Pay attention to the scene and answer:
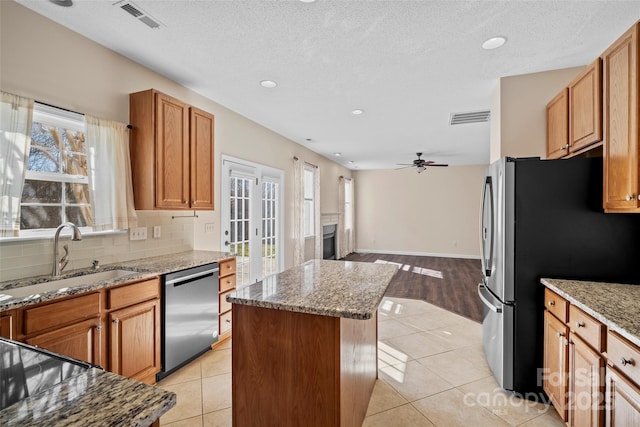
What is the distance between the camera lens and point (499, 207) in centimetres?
235

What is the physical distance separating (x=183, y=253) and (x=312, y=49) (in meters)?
2.33

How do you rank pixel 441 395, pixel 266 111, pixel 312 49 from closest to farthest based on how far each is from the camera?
1. pixel 441 395
2. pixel 312 49
3. pixel 266 111

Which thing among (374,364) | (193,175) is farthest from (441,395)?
(193,175)

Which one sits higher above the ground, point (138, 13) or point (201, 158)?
point (138, 13)

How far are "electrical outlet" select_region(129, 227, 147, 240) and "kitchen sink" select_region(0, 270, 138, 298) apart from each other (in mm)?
369

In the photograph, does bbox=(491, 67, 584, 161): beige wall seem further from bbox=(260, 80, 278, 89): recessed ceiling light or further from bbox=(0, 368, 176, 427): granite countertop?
bbox=(0, 368, 176, 427): granite countertop

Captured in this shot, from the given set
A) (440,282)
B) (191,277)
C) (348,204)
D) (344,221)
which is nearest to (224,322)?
(191,277)

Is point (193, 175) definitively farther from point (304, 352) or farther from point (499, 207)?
point (499, 207)

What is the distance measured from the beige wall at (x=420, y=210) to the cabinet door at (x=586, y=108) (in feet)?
20.4

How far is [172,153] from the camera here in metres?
2.74

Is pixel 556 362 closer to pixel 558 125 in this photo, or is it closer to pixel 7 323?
pixel 558 125

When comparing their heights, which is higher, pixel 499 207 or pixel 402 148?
pixel 402 148

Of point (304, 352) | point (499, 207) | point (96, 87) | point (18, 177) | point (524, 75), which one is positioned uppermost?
point (524, 75)

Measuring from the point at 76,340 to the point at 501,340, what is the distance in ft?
9.56
